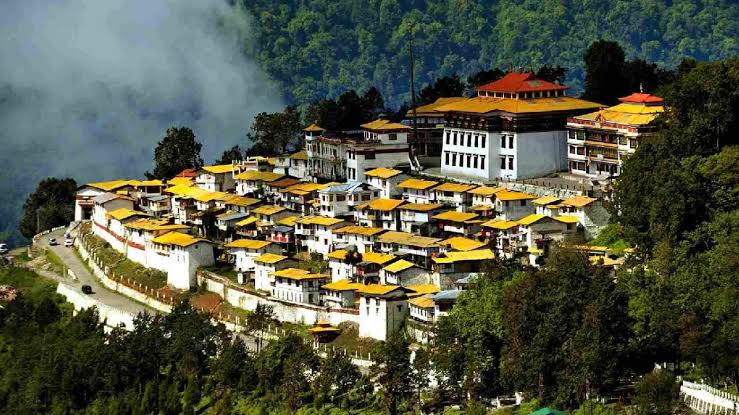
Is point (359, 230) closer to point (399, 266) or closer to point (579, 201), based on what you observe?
point (399, 266)

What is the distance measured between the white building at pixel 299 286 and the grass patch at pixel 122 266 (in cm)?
823

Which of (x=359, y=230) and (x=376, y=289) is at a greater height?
(x=359, y=230)

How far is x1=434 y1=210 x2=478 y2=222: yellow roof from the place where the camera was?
237 feet

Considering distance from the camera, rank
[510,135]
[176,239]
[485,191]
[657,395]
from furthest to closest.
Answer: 1. [176,239]
2. [510,135]
3. [485,191]
4. [657,395]

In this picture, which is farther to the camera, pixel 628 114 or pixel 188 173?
pixel 188 173

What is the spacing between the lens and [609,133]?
75.2 meters

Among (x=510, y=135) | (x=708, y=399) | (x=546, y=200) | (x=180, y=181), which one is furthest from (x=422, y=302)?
(x=180, y=181)

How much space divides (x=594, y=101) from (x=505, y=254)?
15960mm

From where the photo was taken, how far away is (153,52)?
11894 cm

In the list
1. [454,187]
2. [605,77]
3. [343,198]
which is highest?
[605,77]

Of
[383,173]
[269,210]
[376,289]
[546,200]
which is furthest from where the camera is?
[383,173]

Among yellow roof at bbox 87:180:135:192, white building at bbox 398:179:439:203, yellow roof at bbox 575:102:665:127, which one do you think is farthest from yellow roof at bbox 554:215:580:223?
yellow roof at bbox 87:180:135:192

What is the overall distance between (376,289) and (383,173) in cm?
1239

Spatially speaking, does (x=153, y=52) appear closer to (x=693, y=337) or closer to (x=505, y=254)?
(x=505, y=254)
